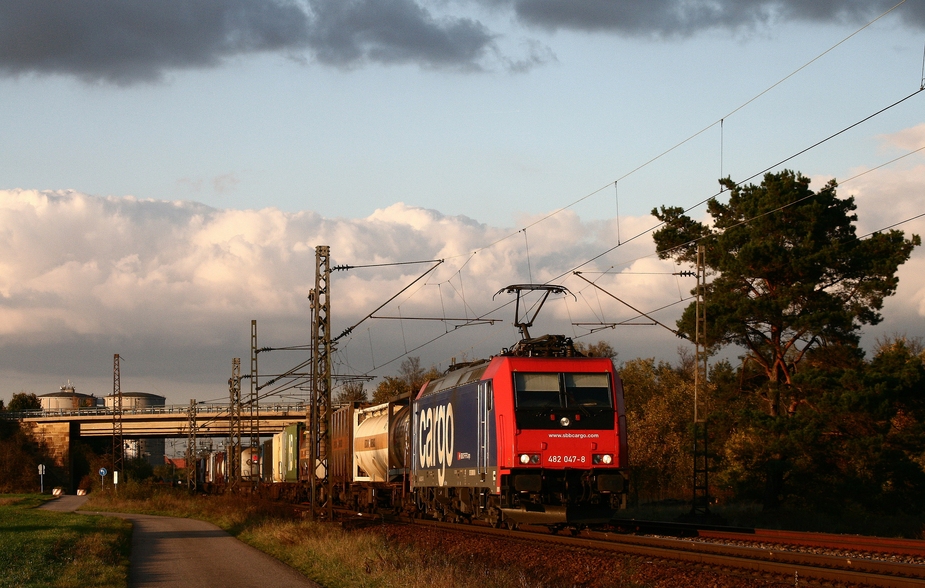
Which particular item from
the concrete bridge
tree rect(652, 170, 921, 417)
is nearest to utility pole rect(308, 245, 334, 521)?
tree rect(652, 170, 921, 417)

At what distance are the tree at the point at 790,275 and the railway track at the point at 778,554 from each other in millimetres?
15878

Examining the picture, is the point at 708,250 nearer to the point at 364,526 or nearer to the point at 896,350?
the point at 896,350

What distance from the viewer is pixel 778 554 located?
16812mm

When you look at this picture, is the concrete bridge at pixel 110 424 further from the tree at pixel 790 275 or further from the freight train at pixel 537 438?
the freight train at pixel 537 438

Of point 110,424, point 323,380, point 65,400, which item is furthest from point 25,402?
point 323,380

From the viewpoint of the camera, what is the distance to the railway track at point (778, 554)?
45.8 ft

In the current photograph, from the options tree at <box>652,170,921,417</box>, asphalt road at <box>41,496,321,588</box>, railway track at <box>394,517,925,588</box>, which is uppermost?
tree at <box>652,170,921,417</box>

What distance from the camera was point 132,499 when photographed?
195 ft

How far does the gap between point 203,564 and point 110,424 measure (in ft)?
318

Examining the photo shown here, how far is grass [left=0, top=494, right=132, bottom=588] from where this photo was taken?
17.2m

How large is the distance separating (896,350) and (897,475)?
458cm

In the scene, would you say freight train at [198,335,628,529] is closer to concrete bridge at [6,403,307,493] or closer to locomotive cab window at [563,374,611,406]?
locomotive cab window at [563,374,611,406]

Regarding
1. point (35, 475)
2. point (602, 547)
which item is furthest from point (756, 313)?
point (35, 475)

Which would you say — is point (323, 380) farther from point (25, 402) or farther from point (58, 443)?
point (25, 402)
